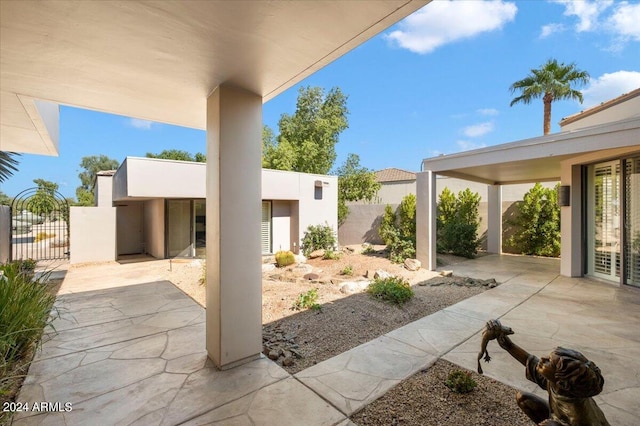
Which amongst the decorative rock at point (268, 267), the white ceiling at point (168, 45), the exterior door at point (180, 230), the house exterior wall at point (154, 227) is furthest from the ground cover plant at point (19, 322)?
the house exterior wall at point (154, 227)

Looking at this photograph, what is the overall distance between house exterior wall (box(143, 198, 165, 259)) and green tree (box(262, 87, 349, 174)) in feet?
40.2

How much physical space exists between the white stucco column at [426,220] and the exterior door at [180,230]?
8445 mm

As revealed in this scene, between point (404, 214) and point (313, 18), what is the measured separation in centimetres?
1247

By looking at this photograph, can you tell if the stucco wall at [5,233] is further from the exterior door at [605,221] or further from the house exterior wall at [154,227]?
the exterior door at [605,221]

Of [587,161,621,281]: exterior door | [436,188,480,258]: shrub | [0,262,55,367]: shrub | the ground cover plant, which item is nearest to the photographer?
the ground cover plant

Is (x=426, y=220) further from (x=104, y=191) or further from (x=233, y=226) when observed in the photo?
(x=104, y=191)

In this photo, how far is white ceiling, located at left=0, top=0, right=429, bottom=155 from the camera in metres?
1.97

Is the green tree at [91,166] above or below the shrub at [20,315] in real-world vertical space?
above

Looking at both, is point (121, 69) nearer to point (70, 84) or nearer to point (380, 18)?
point (70, 84)

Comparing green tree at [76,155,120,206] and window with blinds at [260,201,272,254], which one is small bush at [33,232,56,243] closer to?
window with blinds at [260,201,272,254]

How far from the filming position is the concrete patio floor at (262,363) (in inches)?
100

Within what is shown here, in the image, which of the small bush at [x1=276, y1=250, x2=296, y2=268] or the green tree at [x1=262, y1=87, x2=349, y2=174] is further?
the green tree at [x1=262, y1=87, x2=349, y2=174]

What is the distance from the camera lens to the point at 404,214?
542 inches

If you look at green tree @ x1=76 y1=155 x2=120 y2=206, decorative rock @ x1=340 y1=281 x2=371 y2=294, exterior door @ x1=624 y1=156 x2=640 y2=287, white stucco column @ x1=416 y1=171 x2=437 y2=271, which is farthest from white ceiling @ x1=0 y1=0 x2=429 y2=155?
green tree @ x1=76 y1=155 x2=120 y2=206
